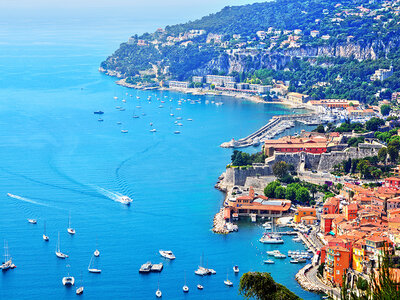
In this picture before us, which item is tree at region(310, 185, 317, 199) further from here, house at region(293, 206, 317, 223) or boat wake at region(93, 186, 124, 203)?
boat wake at region(93, 186, 124, 203)

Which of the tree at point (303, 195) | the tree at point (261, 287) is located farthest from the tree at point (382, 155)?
the tree at point (261, 287)

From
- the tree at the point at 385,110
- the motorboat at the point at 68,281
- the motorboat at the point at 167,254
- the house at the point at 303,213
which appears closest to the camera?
the motorboat at the point at 68,281

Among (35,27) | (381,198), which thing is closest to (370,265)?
(381,198)

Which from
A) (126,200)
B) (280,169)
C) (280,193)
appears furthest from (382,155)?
(126,200)

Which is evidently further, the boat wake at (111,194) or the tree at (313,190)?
the boat wake at (111,194)

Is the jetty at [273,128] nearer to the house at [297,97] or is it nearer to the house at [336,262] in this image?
the house at [297,97]

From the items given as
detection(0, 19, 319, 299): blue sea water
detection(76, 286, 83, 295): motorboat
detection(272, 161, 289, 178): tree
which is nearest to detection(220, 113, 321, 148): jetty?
detection(0, 19, 319, 299): blue sea water

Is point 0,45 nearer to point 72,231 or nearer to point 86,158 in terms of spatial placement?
point 86,158
